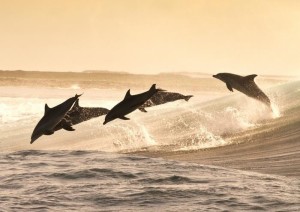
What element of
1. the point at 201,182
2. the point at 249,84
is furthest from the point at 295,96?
the point at 249,84

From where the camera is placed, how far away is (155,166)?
23781mm

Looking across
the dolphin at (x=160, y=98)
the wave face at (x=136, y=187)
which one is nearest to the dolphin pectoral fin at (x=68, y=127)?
the dolphin at (x=160, y=98)

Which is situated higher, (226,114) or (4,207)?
(226,114)

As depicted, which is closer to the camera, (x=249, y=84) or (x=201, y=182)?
(x=249, y=84)

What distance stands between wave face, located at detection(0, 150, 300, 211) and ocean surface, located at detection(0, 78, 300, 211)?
0.03 m

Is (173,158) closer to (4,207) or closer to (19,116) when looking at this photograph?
(4,207)

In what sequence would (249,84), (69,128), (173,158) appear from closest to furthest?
1. (69,128)
2. (249,84)
3. (173,158)

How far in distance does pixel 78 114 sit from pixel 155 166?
17.7 metres

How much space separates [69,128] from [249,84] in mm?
2604

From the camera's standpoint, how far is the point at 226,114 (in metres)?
36.0

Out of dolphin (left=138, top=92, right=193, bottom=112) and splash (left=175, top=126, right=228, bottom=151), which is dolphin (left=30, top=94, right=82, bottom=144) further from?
splash (left=175, top=126, right=228, bottom=151)

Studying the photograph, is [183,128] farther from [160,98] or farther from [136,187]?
[160,98]

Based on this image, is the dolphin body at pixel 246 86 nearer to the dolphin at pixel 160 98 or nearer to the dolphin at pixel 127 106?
the dolphin at pixel 160 98

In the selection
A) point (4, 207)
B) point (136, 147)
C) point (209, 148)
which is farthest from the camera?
point (136, 147)
